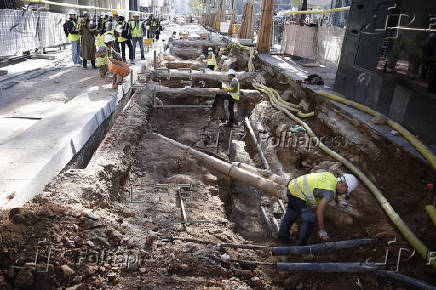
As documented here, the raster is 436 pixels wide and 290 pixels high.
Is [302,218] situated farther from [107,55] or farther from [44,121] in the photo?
[107,55]

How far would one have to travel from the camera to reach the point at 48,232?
2.84 metres

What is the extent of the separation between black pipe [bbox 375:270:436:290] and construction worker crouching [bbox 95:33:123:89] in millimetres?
7110

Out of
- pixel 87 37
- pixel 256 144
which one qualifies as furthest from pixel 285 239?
pixel 87 37

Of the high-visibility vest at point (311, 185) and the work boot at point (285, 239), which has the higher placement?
the high-visibility vest at point (311, 185)

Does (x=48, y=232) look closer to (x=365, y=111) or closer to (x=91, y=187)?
(x=91, y=187)

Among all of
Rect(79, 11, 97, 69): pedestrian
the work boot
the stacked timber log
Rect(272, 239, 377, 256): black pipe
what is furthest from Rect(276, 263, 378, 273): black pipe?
the stacked timber log

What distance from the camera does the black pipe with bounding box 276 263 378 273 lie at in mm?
3180

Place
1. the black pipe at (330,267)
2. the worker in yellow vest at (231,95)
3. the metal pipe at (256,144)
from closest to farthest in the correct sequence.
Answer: the black pipe at (330,267)
the metal pipe at (256,144)
the worker in yellow vest at (231,95)

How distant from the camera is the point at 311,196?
3.93m

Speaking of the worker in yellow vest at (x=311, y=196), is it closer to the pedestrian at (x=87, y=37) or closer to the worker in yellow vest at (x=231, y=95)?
the worker in yellow vest at (x=231, y=95)

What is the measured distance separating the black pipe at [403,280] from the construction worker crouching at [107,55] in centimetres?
711

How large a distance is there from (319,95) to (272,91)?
196cm

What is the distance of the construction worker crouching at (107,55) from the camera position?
787 centimetres

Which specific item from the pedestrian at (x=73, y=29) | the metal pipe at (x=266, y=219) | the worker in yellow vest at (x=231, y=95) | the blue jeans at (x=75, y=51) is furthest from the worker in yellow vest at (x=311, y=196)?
the blue jeans at (x=75, y=51)
